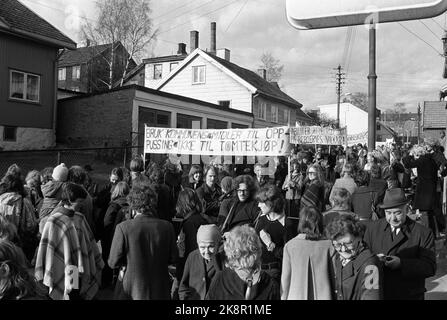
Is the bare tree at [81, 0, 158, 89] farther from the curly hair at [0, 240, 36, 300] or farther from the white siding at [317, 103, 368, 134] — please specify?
the white siding at [317, 103, 368, 134]

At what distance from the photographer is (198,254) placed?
394 centimetres

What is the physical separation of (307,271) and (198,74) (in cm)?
3189

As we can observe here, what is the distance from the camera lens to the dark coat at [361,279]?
296 centimetres

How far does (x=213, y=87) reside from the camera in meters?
34.0

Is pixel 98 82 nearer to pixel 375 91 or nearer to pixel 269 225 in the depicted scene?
pixel 375 91

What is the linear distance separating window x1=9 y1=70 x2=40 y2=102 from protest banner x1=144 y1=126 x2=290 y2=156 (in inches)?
400

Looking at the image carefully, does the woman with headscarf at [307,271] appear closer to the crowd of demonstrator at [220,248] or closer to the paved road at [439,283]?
the crowd of demonstrator at [220,248]

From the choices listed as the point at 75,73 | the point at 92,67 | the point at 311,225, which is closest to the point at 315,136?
the point at 311,225

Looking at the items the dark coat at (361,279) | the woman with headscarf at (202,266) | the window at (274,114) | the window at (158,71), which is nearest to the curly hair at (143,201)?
the woman with headscarf at (202,266)

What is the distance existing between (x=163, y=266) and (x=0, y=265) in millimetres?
1610

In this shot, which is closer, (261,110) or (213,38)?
(261,110)

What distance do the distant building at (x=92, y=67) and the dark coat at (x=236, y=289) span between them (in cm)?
2863

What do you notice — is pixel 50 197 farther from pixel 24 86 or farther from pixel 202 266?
pixel 24 86
